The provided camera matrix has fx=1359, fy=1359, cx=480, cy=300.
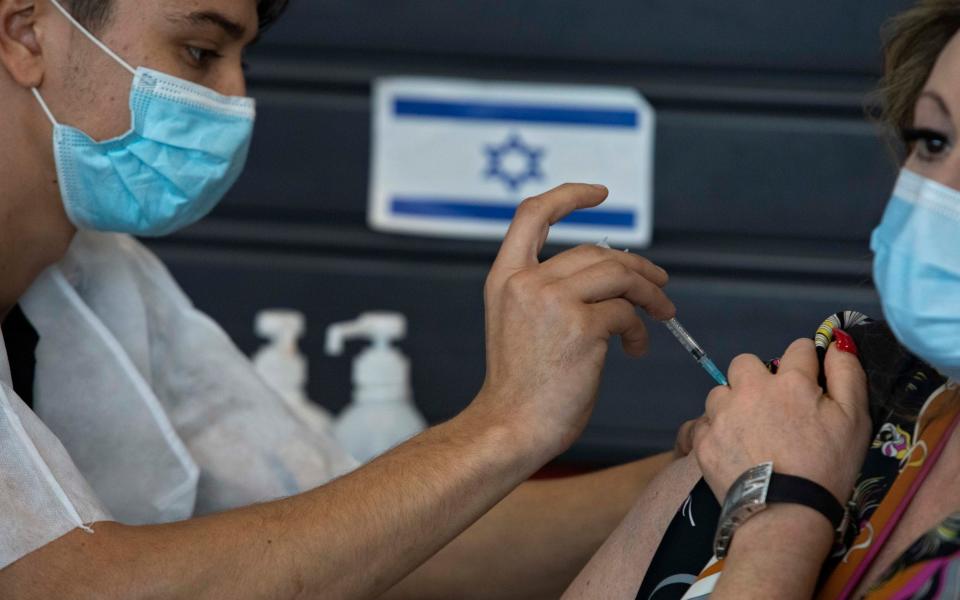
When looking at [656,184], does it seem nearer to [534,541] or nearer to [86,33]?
[534,541]

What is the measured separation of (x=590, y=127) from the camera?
220 cm

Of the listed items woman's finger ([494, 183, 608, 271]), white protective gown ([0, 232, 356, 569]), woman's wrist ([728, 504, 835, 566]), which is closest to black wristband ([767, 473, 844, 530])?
woman's wrist ([728, 504, 835, 566])

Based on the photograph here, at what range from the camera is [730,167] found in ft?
7.25

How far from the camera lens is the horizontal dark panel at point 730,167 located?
2.19 metres

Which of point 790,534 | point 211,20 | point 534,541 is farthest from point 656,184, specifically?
point 790,534

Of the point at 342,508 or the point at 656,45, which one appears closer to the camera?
the point at 342,508

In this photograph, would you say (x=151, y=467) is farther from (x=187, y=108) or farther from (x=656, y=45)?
(x=656, y=45)

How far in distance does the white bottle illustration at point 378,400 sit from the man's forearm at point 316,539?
2.45 feet

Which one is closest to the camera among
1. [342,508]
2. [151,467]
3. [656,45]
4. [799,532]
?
[799,532]

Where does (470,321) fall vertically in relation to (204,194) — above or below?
below

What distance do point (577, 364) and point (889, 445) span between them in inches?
10.7

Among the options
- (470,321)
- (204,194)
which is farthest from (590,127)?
(204,194)

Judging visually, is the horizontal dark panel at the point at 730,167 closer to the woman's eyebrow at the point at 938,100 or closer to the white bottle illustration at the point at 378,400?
the white bottle illustration at the point at 378,400

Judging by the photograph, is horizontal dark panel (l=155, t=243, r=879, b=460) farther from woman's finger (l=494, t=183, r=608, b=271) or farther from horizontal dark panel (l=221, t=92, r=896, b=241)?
woman's finger (l=494, t=183, r=608, b=271)
